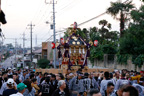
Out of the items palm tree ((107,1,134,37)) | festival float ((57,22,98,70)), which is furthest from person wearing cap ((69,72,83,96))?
palm tree ((107,1,134,37))

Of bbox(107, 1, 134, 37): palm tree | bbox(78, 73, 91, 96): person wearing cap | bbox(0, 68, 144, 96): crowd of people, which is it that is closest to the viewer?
bbox(0, 68, 144, 96): crowd of people

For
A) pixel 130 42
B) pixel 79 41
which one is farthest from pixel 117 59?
pixel 79 41

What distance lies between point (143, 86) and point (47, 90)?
3.36 metres

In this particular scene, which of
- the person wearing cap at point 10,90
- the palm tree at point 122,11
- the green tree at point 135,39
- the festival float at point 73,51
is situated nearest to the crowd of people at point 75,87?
the person wearing cap at point 10,90

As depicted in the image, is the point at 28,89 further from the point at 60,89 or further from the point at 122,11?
the point at 122,11

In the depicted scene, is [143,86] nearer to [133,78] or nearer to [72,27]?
[133,78]

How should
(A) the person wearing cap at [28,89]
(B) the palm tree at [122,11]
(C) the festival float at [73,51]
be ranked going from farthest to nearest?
(B) the palm tree at [122,11]
(C) the festival float at [73,51]
(A) the person wearing cap at [28,89]

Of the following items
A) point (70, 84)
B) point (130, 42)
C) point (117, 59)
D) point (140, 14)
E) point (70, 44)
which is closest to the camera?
point (70, 84)

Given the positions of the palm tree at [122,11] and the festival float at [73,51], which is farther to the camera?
the palm tree at [122,11]

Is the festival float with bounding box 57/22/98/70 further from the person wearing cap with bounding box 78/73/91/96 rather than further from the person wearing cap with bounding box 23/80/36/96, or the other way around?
the person wearing cap with bounding box 23/80/36/96

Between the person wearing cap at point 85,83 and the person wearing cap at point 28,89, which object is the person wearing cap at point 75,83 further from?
the person wearing cap at point 28,89

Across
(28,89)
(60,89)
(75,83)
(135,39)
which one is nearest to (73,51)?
(135,39)

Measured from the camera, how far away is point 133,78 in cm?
1087

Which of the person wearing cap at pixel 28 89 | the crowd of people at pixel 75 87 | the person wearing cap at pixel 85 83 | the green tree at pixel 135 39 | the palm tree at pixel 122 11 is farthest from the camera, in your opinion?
the palm tree at pixel 122 11
